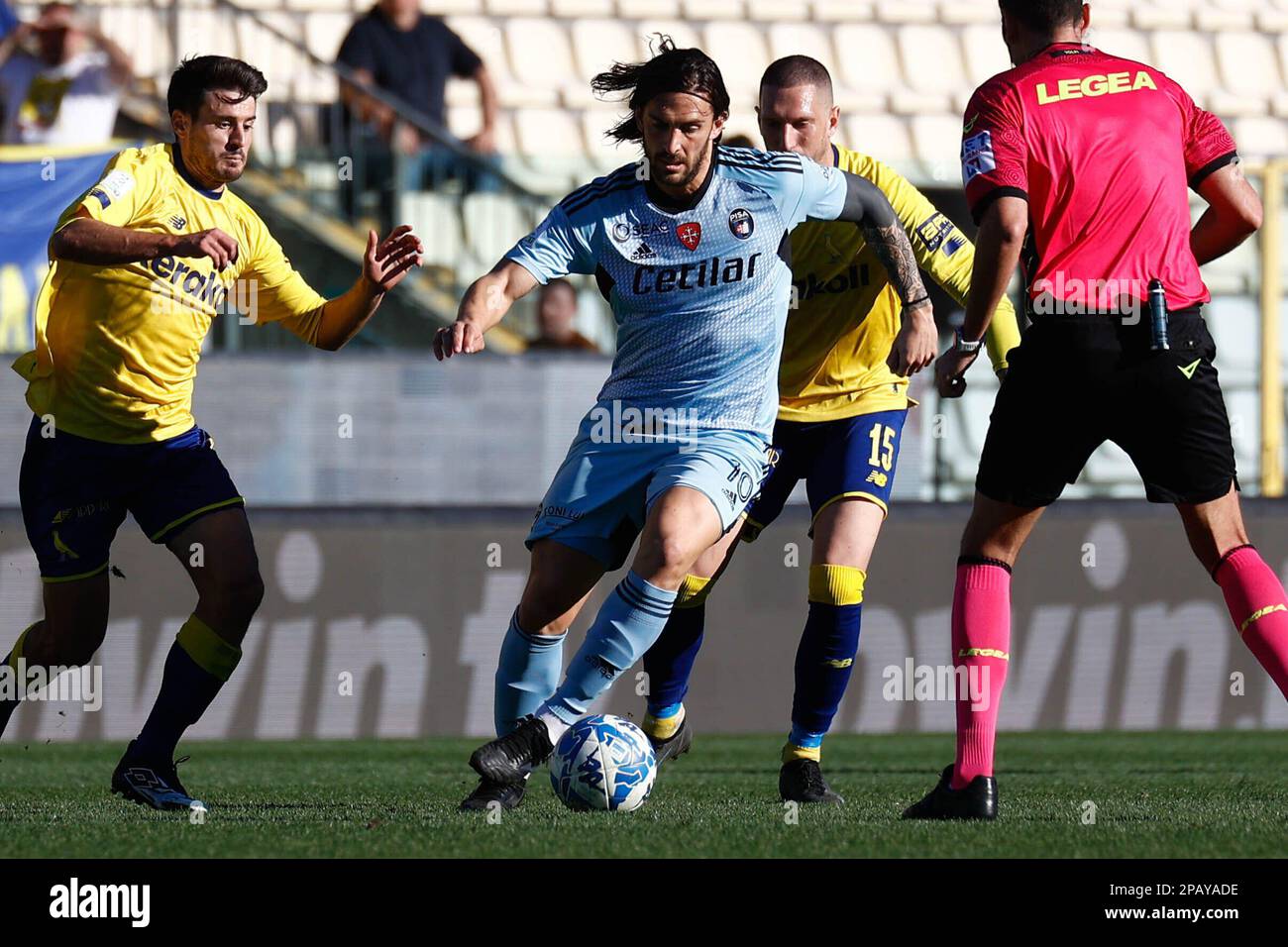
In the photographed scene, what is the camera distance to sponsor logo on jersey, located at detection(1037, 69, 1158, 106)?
552 centimetres

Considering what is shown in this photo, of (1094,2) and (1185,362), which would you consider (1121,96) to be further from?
(1094,2)

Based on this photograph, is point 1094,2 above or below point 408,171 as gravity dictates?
above

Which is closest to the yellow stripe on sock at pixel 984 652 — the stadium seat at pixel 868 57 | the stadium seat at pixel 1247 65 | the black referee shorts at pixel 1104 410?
the black referee shorts at pixel 1104 410

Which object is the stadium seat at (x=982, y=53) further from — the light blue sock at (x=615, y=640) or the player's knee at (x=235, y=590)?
the light blue sock at (x=615, y=640)

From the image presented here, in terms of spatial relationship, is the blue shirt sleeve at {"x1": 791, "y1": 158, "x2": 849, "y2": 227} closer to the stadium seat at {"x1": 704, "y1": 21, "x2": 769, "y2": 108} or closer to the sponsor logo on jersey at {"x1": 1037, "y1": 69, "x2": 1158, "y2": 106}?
the sponsor logo on jersey at {"x1": 1037, "y1": 69, "x2": 1158, "y2": 106}

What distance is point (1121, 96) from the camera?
5.58 meters

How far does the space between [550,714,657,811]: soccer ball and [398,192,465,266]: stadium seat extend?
6.62 meters

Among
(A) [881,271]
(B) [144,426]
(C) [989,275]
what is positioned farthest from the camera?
(A) [881,271]

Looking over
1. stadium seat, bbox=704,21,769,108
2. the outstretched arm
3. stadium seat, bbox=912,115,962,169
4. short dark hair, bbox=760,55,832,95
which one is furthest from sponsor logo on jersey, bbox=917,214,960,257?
stadium seat, bbox=704,21,769,108

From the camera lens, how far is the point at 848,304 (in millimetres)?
7164

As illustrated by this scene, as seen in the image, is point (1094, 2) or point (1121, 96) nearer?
point (1121, 96)

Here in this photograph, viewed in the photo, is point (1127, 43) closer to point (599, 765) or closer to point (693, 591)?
point (693, 591)

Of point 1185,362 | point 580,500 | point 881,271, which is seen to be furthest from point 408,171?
point 1185,362

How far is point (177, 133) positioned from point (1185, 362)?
10.6 feet
